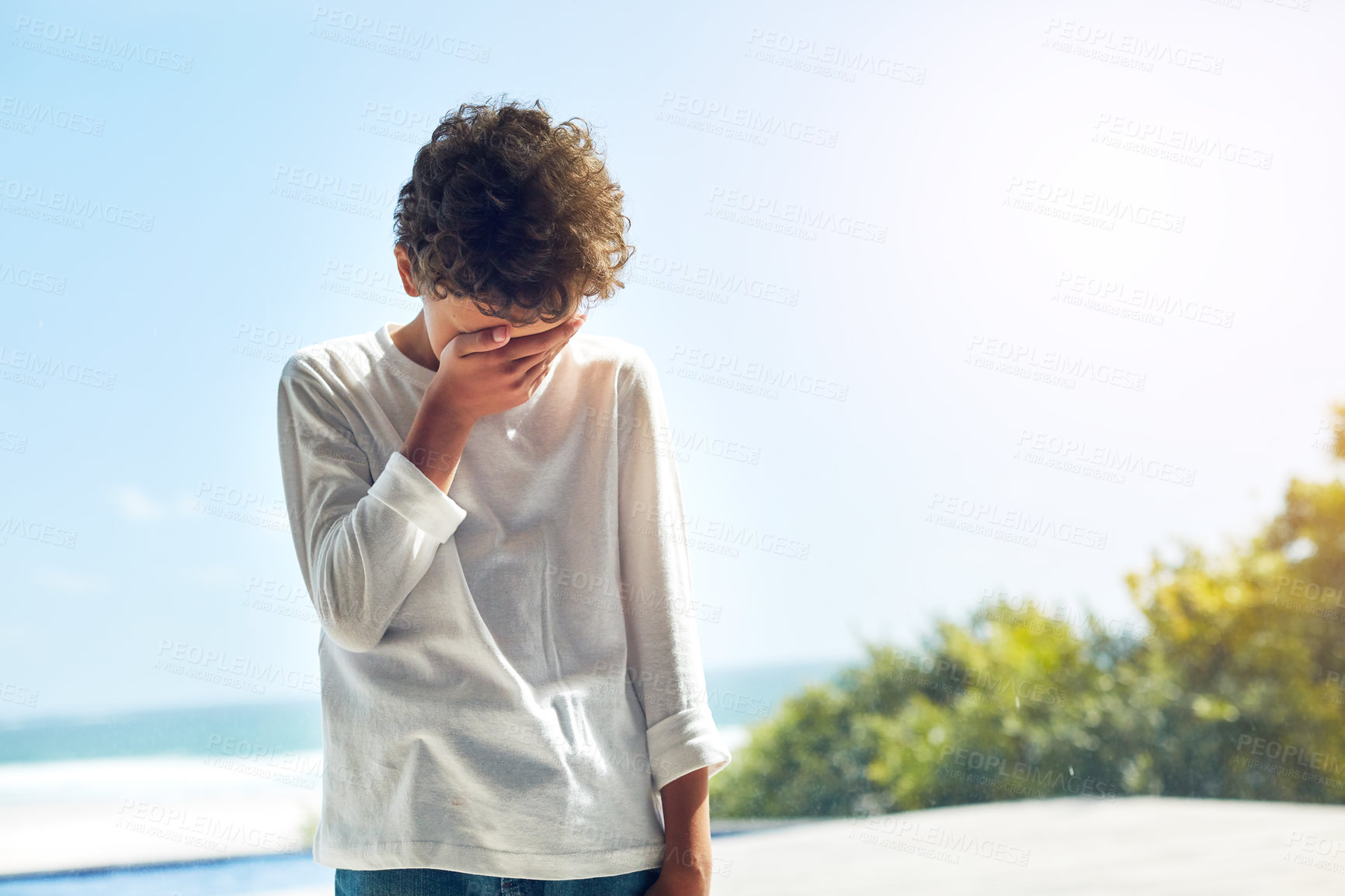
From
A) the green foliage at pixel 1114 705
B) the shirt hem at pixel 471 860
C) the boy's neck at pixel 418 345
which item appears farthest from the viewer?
the green foliage at pixel 1114 705

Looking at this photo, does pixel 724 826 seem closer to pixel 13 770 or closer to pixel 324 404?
pixel 13 770

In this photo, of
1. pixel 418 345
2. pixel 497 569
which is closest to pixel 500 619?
pixel 497 569

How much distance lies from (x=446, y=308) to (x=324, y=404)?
13 cm

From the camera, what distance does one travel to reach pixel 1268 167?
343 cm

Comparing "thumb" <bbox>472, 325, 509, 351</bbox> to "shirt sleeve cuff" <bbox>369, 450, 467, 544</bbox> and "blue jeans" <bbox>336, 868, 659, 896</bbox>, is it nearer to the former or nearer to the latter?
"shirt sleeve cuff" <bbox>369, 450, 467, 544</bbox>

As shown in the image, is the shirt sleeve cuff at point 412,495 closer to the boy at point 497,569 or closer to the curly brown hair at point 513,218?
the boy at point 497,569

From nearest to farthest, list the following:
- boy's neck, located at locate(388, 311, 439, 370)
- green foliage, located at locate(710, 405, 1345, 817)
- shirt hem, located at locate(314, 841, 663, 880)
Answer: shirt hem, located at locate(314, 841, 663, 880) → boy's neck, located at locate(388, 311, 439, 370) → green foliage, located at locate(710, 405, 1345, 817)

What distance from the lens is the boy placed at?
0.71 meters

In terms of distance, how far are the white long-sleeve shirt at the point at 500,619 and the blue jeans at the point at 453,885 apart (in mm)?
13

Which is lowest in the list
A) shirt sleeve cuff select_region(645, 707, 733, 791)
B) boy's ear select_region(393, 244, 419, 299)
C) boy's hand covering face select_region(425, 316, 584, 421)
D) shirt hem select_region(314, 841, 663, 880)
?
shirt hem select_region(314, 841, 663, 880)

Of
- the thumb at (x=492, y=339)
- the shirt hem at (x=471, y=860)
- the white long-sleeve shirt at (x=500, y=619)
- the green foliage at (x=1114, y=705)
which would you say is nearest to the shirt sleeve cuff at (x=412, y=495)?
the white long-sleeve shirt at (x=500, y=619)

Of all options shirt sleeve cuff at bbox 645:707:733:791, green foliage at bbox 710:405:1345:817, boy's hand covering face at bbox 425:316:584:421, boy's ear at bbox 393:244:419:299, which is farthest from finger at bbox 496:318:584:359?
green foliage at bbox 710:405:1345:817

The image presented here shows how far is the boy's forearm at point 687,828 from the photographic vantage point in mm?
757

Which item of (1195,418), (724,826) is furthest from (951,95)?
(724,826)
